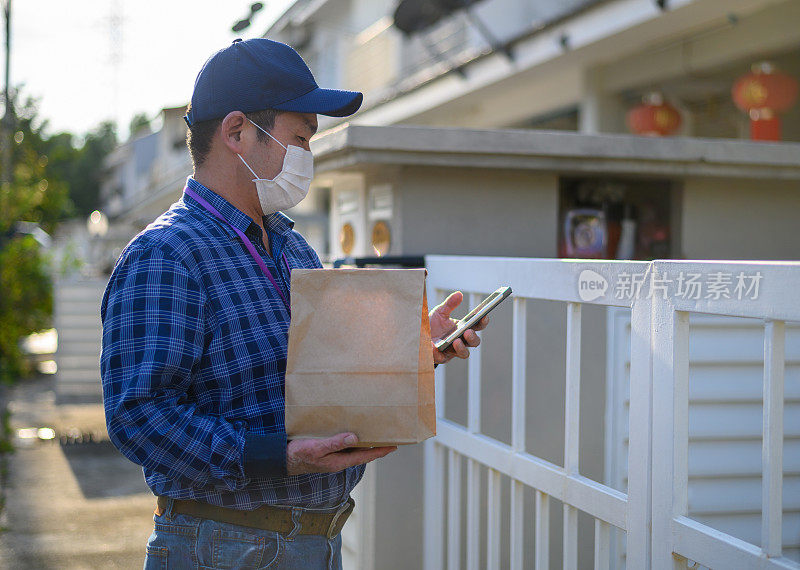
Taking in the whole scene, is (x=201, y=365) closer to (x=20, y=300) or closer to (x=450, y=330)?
(x=450, y=330)

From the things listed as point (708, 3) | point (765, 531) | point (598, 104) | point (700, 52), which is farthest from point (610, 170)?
point (598, 104)

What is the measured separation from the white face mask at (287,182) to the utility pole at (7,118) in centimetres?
1465

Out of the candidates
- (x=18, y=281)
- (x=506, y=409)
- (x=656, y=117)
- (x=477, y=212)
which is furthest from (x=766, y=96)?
(x=18, y=281)

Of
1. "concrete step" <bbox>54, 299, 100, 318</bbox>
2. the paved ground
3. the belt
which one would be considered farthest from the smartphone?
"concrete step" <bbox>54, 299, 100, 318</bbox>

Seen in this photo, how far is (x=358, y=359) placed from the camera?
184cm

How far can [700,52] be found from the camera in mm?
9875

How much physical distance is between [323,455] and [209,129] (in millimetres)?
834

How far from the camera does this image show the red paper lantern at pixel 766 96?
819 centimetres

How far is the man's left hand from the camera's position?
2.21m

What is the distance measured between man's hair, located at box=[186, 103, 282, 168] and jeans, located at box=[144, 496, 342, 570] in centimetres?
85

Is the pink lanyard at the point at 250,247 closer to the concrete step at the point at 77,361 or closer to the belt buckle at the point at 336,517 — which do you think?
the belt buckle at the point at 336,517

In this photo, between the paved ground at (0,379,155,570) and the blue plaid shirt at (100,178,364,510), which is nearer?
the blue plaid shirt at (100,178,364,510)

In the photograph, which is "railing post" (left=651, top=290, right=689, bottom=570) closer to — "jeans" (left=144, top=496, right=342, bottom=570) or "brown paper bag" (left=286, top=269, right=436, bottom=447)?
"brown paper bag" (left=286, top=269, right=436, bottom=447)

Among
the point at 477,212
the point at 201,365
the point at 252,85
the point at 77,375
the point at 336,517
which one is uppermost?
the point at 252,85
